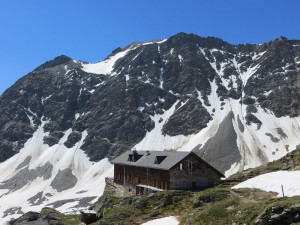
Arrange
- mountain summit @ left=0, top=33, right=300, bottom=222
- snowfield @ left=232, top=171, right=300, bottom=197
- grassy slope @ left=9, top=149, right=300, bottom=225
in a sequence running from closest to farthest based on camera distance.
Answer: grassy slope @ left=9, top=149, right=300, bottom=225 < snowfield @ left=232, top=171, right=300, bottom=197 < mountain summit @ left=0, top=33, right=300, bottom=222

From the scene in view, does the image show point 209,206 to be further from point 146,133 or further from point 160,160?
point 146,133

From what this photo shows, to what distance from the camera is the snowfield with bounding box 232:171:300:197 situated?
26069 mm

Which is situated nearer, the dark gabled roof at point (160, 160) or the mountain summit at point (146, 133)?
the dark gabled roof at point (160, 160)

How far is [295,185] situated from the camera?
26.6m

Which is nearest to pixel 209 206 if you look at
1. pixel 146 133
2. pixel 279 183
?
pixel 279 183

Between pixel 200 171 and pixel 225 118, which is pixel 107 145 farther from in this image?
pixel 200 171

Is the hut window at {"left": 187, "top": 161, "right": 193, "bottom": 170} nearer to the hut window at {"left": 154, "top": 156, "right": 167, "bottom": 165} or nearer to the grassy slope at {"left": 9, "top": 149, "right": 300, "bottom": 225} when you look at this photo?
the hut window at {"left": 154, "top": 156, "right": 167, "bottom": 165}

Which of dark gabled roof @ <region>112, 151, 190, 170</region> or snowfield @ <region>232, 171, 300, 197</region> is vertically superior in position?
dark gabled roof @ <region>112, 151, 190, 170</region>

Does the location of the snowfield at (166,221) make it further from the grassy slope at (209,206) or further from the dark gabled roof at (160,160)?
the dark gabled roof at (160,160)

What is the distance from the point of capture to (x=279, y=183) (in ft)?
96.5

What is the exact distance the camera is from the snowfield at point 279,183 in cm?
2607

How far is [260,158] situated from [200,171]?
85481 mm

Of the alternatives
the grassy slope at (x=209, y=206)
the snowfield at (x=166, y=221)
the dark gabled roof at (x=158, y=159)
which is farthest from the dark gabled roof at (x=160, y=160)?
the snowfield at (x=166, y=221)

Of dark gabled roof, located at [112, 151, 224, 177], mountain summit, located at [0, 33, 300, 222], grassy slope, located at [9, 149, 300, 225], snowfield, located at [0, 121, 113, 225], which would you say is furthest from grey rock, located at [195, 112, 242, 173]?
grassy slope, located at [9, 149, 300, 225]
